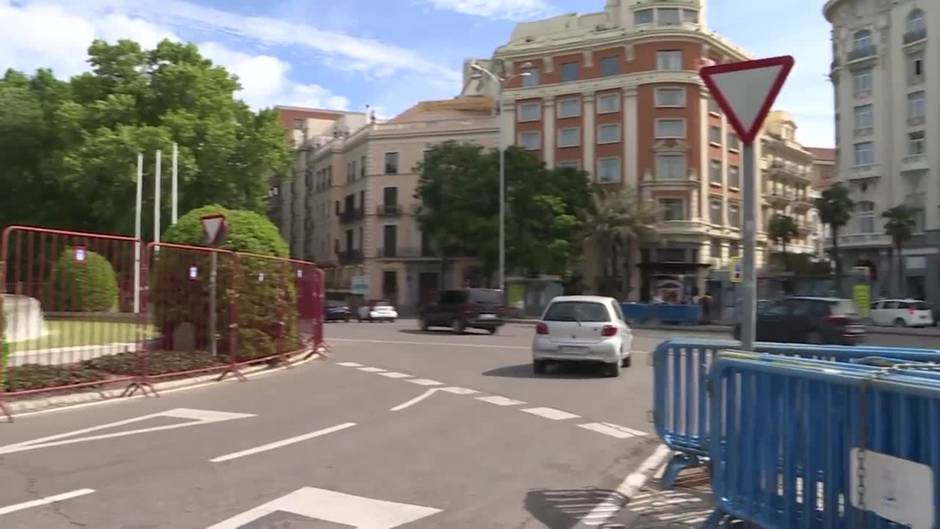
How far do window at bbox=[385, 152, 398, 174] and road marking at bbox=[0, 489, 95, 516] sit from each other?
6309 cm

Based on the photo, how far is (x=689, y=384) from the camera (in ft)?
23.0

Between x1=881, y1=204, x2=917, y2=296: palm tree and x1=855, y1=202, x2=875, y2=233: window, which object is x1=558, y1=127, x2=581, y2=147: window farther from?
x1=881, y1=204, x2=917, y2=296: palm tree

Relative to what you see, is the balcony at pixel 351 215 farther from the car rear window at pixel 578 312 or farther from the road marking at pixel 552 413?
the road marking at pixel 552 413

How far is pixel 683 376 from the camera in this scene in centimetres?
709

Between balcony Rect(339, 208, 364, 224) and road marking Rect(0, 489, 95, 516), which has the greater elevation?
balcony Rect(339, 208, 364, 224)

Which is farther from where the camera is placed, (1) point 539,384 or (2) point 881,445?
(1) point 539,384

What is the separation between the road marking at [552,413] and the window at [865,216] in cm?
5334

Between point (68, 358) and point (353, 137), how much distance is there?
6246cm

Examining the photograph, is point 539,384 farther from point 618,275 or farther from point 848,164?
point 848,164

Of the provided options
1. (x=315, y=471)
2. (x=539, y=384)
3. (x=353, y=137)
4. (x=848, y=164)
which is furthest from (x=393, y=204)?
(x=315, y=471)

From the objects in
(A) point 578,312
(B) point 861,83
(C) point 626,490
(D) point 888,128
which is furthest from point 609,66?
(C) point 626,490

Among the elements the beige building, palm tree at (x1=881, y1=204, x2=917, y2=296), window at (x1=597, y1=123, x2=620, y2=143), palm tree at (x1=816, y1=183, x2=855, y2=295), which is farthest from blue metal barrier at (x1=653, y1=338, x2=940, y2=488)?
the beige building

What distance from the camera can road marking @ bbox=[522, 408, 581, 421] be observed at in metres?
11.1

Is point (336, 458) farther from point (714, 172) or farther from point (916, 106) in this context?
point (916, 106)
